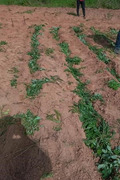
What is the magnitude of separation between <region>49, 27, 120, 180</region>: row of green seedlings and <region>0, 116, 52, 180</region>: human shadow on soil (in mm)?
987

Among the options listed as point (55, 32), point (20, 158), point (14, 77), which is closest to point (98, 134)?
point (20, 158)

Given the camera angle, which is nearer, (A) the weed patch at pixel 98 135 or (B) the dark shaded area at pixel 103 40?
(A) the weed patch at pixel 98 135

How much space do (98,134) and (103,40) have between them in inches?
215

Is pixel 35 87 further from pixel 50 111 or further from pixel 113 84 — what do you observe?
pixel 113 84

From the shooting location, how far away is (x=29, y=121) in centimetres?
391

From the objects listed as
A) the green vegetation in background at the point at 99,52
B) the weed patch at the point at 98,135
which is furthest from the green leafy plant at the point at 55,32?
the weed patch at the point at 98,135

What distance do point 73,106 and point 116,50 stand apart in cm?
371

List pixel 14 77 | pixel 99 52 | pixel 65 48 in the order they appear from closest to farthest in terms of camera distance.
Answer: pixel 14 77 < pixel 99 52 < pixel 65 48

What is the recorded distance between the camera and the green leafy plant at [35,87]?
15.3 feet

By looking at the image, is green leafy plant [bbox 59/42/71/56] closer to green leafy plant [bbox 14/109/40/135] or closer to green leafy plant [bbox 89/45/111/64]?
green leafy plant [bbox 89/45/111/64]

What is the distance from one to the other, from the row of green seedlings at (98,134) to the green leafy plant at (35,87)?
3.14 feet

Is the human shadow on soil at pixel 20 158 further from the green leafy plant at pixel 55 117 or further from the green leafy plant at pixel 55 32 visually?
the green leafy plant at pixel 55 32

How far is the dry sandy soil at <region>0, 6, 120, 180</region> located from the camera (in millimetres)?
3178

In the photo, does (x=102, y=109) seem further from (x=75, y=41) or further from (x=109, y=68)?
(x=75, y=41)
